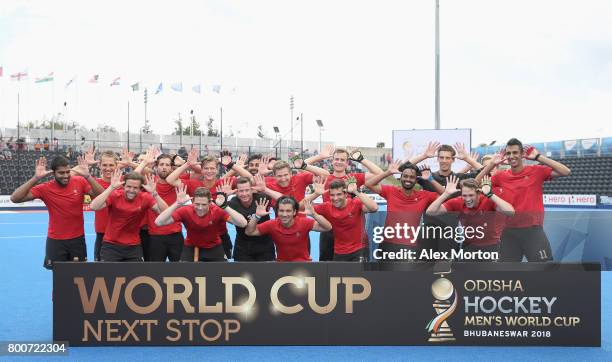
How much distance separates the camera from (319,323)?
6.90 metres

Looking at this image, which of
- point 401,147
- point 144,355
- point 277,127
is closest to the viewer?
point 144,355

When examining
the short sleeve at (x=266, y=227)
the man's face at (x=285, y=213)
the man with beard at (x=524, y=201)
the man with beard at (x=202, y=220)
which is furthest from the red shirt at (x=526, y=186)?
the man with beard at (x=202, y=220)

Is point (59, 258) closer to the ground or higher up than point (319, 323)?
higher up

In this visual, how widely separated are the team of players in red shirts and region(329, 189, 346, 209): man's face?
0.01 metres

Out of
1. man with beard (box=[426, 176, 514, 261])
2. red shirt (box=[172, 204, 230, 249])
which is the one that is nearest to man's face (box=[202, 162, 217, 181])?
red shirt (box=[172, 204, 230, 249])

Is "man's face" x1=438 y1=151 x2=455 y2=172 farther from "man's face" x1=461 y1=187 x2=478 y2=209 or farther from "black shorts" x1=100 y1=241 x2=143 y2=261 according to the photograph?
"black shorts" x1=100 y1=241 x2=143 y2=261

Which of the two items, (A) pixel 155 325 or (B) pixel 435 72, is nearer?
(A) pixel 155 325

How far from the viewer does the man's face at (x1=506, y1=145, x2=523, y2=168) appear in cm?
780

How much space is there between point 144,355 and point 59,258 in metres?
2.21

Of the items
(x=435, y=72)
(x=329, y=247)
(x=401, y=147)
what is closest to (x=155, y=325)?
(x=329, y=247)

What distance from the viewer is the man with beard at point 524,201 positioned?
285 inches

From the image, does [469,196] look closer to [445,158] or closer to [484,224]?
[484,224]

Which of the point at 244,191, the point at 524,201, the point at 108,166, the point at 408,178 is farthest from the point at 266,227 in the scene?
the point at 524,201

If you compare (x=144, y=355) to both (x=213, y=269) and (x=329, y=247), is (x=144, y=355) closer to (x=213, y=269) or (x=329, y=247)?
(x=213, y=269)
